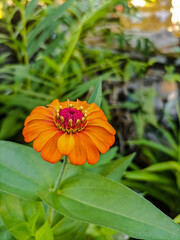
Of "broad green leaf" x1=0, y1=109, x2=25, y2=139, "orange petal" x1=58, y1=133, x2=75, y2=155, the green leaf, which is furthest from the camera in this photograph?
"broad green leaf" x1=0, y1=109, x2=25, y2=139

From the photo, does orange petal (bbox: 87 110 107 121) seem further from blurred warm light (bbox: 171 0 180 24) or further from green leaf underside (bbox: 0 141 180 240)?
blurred warm light (bbox: 171 0 180 24)

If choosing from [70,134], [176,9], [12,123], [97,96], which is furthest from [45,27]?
[176,9]

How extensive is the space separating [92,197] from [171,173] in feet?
2.52

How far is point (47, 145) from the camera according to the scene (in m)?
0.40

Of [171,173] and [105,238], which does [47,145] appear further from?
[171,173]

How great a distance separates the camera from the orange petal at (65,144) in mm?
368

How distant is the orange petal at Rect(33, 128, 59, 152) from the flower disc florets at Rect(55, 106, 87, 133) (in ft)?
0.07

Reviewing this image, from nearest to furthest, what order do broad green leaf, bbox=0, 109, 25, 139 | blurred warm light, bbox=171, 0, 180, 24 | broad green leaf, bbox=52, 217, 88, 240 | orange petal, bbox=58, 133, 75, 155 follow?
1. orange petal, bbox=58, 133, 75, 155
2. broad green leaf, bbox=52, 217, 88, 240
3. broad green leaf, bbox=0, 109, 25, 139
4. blurred warm light, bbox=171, 0, 180, 24

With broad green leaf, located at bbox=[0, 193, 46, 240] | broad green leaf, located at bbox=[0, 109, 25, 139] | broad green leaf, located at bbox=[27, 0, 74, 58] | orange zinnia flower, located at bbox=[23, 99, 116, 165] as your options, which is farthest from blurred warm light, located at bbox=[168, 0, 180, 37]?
broad green leaf, located at bbox=[0, 193, 46, 240]

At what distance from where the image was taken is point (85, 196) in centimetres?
50

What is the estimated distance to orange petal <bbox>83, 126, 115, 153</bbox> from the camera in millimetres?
406

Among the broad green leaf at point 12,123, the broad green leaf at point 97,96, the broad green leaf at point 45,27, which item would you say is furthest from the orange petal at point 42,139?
the broad green leaf at point 45,27

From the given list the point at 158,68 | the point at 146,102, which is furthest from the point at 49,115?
the point at 158,68

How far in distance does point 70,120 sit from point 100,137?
0.20ft
